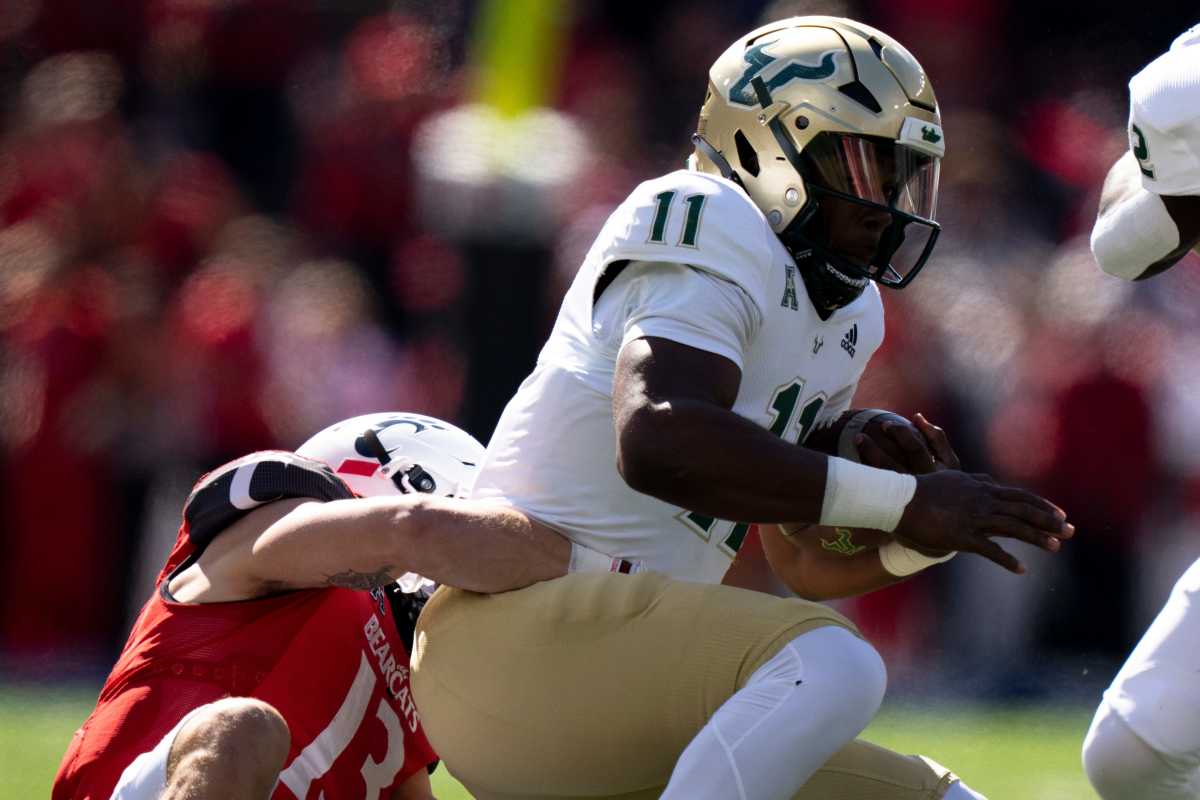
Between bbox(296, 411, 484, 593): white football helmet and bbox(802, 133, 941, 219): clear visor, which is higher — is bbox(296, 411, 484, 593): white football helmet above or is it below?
below

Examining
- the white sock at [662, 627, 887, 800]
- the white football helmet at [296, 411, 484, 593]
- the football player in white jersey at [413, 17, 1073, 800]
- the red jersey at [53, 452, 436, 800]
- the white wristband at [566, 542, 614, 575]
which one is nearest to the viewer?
the white sock at [662, 627, 887, 800]

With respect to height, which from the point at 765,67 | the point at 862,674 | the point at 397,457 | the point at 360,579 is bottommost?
the point at 397,457

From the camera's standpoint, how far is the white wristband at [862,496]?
8.47ft

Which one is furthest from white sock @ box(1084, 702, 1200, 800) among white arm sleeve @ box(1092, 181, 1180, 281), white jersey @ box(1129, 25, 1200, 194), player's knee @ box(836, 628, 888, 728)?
white jersey @ box(1129, 25, 1200, 194)

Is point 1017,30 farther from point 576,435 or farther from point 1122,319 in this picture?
point 576,435

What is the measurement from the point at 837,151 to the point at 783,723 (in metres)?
0.99

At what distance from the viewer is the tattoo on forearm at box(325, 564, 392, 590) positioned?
9.37 ft

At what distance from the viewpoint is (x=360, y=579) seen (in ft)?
9.44

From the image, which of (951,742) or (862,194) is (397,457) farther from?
(951,742)

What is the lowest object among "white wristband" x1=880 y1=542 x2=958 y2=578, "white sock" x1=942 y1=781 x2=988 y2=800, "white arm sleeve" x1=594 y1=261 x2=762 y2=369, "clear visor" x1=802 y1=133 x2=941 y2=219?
"white sock" x1=942 y1=781 x2=988 y2=800

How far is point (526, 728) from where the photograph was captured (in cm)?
263

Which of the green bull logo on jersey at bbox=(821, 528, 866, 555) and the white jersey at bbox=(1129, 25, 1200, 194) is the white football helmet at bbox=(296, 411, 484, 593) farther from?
the white jersey at bbox=(1129, 25, 1200, 194)

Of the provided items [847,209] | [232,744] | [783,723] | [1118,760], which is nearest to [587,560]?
[783,723]

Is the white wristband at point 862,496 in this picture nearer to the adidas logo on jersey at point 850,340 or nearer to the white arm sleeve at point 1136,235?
the adidas logo on jersey at point 850,340
